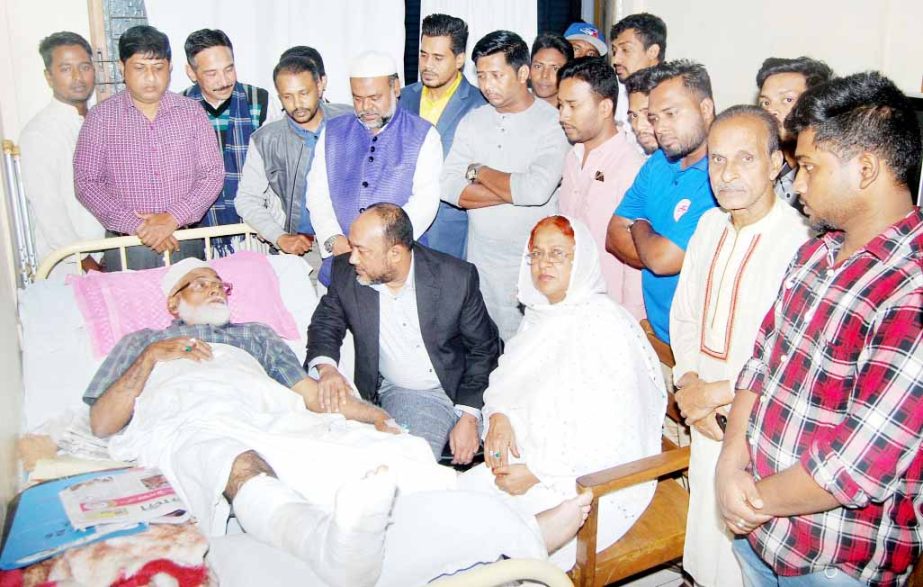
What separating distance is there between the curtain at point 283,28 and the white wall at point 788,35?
5.67 ft

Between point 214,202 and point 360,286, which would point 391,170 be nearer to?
point 360,286

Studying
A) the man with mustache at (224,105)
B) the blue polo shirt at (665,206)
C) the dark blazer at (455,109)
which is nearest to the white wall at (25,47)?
the man with mustache at (224,105)

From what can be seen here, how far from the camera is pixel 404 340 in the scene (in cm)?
325

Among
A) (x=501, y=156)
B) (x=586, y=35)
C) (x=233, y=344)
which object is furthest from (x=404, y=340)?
(x=586, y=35)

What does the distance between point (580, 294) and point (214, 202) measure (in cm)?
229

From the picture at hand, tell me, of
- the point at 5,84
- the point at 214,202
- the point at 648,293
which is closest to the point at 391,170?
the point at 214,202

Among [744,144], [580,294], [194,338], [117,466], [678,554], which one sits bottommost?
[678,554]

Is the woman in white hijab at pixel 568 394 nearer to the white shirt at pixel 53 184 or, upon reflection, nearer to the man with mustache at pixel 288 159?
the man with mustache at pixel 288 159

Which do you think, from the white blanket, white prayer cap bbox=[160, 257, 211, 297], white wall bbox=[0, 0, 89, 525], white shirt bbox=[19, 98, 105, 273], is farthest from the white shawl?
white wall bbox=[0, 0, 89, 525]

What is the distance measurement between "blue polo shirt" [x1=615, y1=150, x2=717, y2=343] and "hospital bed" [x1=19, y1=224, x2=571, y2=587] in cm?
136

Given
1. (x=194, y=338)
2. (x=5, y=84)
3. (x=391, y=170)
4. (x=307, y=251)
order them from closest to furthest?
(x=194, y=338) → (x=391, y=170) → (x=307, y=251) → (x=5, y=84)

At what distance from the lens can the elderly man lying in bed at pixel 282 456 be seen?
1.83 metres

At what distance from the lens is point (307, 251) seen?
403cm

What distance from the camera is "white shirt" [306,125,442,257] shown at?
374 centimetres
